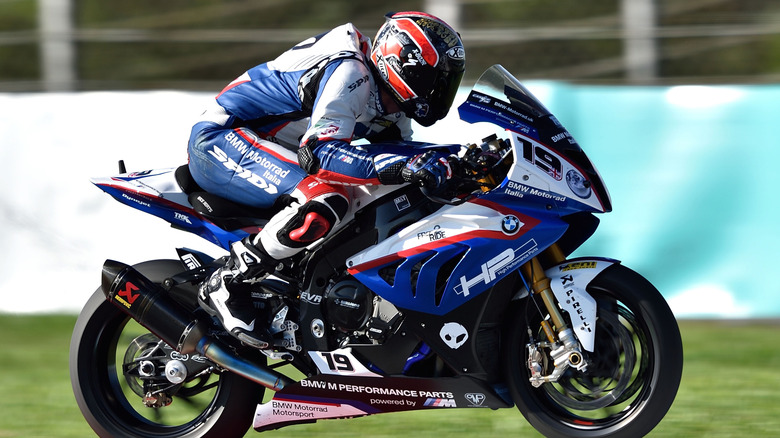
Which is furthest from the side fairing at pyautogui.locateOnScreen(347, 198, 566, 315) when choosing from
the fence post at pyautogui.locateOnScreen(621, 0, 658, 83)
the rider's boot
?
the fence post at pyautogui.locateOnScreen(621, 0, 658, 83)

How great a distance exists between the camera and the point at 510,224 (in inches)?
169

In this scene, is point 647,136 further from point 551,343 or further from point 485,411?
point 551,343

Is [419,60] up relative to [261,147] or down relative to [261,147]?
up

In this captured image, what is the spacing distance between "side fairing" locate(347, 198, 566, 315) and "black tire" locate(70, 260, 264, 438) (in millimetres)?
872

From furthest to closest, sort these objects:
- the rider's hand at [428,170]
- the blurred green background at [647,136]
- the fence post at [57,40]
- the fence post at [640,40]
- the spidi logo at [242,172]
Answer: the fence post at [57,40] < the fence post at [640,40] < the blurred green background at [647,136] < the spidi logo at [242,172] < the rider's hand at [428,170]

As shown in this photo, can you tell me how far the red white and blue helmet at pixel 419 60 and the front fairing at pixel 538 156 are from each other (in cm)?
16

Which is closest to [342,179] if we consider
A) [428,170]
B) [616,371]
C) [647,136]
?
[428,170]

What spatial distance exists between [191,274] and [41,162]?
8.92 feet

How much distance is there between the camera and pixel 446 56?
4.48 metres

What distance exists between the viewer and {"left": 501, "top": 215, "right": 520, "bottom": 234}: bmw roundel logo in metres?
4.28

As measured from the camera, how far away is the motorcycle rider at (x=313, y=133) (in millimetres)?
4352

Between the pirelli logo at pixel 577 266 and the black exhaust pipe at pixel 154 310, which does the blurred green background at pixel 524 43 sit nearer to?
the black exhaust pipe at pixel 154 310

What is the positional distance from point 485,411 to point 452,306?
4.07 feet

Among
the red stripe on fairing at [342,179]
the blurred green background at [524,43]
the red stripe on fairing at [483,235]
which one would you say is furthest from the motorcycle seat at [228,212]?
the blurred green background at [524,43]
